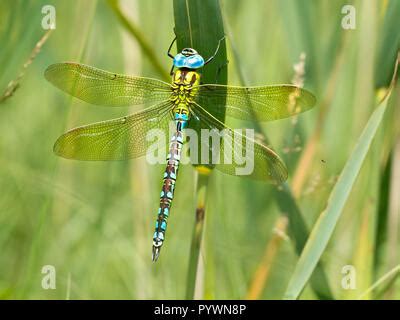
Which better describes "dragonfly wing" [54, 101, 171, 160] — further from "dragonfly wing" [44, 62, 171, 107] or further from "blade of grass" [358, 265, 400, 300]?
"blade of grass" [358, 265, 400, 300]

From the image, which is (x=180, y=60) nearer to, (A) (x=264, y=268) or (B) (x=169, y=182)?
(B) (x=169, y=182)

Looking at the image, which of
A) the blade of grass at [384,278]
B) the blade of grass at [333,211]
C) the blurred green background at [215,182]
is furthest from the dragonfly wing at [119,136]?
the blade of grass at [384,278]

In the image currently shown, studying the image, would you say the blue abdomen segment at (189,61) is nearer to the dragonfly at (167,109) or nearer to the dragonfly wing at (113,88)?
the dragonfly at (167,109)

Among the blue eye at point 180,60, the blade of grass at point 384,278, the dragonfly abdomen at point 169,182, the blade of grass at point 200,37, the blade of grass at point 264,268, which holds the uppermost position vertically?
the blue eye at point 180,60

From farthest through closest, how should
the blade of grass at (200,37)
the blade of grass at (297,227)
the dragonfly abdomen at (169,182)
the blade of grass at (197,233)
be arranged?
the dragonfly abdomen at (169,182) → the blade of grass at (297,227) → the blade of grass at (197,233) → the blade of grass at (200,37)
